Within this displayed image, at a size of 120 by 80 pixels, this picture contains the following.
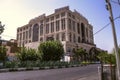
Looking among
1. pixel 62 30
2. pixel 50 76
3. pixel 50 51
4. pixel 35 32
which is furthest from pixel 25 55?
pixel 35 32

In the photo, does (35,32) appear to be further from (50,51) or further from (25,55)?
(25,55)

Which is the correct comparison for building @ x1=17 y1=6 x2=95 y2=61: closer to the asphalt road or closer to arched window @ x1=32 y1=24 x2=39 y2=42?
arched window @ x1=32 y1=24 x2=39 y2=42

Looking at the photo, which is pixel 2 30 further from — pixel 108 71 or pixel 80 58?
pixel 80 58

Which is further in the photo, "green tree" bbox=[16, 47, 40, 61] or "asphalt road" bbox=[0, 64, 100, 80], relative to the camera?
"green tree" bbox=[16, 47, 40, 61]

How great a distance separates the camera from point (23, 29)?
455 ft

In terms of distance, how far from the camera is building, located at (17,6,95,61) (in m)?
104

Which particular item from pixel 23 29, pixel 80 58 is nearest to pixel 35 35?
pixel 23 29

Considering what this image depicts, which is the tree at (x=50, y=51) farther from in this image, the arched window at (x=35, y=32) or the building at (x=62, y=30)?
the arched window at (x=35, y=32)

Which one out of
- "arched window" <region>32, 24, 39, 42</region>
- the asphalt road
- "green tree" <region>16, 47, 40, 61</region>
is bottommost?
the asphalt road

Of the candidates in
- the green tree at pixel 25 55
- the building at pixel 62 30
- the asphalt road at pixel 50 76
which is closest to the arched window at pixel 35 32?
the building at pixel 62 30

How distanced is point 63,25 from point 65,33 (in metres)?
5.71

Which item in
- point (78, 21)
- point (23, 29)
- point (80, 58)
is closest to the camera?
point (80, 58)

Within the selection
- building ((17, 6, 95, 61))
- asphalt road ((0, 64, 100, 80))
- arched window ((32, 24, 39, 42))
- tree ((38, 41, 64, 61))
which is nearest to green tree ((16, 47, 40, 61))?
tree ((38, 41, 64, 61))

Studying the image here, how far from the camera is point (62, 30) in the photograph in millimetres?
106375
